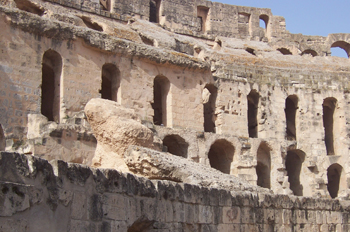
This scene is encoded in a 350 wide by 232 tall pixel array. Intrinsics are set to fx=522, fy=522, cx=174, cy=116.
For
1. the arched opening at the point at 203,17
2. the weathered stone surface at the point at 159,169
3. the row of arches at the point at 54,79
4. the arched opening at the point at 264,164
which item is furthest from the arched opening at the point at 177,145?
the arched opening at the point at 203,17

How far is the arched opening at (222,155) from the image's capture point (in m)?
21.0

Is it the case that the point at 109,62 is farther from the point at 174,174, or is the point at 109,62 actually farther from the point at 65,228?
the point at 65,228

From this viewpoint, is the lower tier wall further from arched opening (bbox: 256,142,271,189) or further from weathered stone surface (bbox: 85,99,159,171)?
arched opening (bbox: 256,142,271,189)

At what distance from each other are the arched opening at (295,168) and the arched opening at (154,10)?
13.7 m

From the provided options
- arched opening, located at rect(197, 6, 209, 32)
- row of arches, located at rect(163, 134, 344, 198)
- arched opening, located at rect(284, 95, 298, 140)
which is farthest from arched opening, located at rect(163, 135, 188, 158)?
arched opening, located at rect(197, 6, 209, 32)

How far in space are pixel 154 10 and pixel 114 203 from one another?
28.0 meters

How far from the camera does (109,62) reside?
18.4 m

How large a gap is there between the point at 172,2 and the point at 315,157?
15469mm

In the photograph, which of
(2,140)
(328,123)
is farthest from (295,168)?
(2,140)

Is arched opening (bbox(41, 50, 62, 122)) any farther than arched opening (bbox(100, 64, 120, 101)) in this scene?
No

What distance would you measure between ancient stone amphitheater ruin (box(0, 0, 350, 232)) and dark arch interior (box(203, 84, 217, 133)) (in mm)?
62

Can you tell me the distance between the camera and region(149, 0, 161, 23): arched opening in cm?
3350

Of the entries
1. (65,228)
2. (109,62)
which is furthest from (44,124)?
(65,228)

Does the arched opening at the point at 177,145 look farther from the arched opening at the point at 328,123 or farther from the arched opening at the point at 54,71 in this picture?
the arched opening at the point at 328,123
